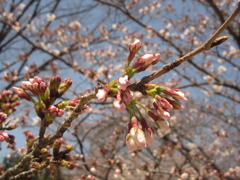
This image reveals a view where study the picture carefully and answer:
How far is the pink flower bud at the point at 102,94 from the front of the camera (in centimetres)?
75

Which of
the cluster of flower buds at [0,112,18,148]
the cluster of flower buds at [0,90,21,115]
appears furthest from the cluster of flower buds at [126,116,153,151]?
the cluster of flower buds at [0,90,21,115]

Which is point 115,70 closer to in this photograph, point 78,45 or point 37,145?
point 78,45

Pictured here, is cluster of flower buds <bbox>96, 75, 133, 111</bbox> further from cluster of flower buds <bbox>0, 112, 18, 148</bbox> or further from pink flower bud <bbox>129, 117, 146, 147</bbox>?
cluster of flower buds <bbox>0, 112, 18, 148</bbox>

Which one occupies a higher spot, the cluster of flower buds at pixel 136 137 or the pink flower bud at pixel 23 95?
the pink flower bud at pixel 23 95

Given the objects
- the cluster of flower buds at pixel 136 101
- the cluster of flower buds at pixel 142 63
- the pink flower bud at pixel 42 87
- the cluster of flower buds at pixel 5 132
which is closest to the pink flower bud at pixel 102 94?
the cluster of flower buds at pixel 136 101

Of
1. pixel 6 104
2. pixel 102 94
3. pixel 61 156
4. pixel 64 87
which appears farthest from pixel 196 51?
pixel 6 104

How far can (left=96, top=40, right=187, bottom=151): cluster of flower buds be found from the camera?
771 millimetres

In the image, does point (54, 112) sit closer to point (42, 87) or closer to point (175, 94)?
point (42, 87)

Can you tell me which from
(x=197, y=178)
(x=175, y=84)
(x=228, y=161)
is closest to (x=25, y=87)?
(x=197, y=178)

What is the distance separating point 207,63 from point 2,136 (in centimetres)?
724

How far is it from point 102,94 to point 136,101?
0.16 metres

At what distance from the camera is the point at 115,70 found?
27.9ft

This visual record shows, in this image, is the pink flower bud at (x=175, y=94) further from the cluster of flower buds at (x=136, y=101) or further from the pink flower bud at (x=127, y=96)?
the pink flower bud at (x=127, y=96)

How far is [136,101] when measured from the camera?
0.85m
